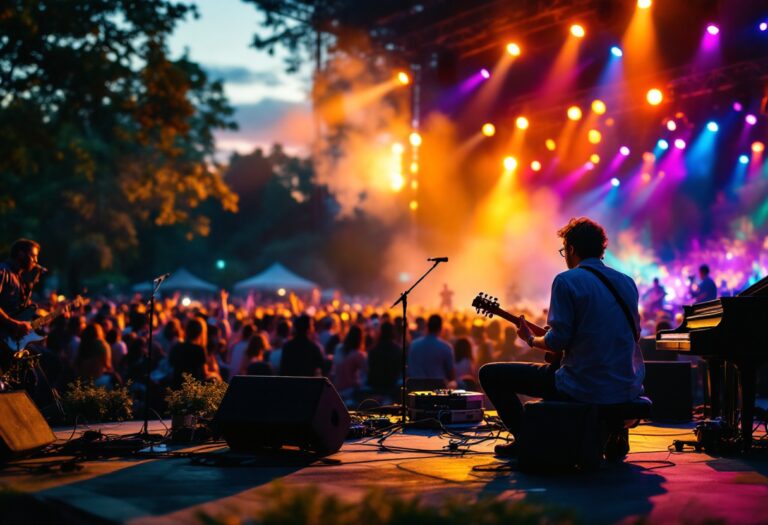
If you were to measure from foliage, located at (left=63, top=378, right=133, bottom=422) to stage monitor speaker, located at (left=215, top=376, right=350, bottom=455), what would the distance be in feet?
8.41

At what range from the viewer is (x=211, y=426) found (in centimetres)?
774

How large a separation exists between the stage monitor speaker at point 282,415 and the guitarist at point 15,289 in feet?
7.61

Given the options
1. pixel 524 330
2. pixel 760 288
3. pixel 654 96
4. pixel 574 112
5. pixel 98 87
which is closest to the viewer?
pixel 524 330

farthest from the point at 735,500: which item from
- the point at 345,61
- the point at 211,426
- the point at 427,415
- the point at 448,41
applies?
the point at 345,61

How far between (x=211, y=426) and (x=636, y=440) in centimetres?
390

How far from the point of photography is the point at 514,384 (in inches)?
268

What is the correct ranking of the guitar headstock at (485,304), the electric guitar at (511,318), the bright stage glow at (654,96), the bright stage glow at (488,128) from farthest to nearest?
the bright stage glow at (488,128), the bright stage glow at (654,96), the guitar headstock at (485,304), the electric guitar at (511,318)

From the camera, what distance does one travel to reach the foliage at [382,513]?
3141 mm

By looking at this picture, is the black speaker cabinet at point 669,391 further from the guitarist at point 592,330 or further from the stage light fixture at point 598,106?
the stage light fixture at point 598,106

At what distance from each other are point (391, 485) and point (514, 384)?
180 centimetres

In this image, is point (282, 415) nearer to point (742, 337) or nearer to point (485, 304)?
point (485, 304)

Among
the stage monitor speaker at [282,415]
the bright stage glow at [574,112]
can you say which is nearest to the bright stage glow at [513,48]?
the bright stage glow at [574,112]

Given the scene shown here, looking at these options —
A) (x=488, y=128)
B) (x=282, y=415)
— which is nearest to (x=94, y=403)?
(x=282, y=415)

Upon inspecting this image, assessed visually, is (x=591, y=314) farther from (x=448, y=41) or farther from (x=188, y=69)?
(x=448, y=41)
